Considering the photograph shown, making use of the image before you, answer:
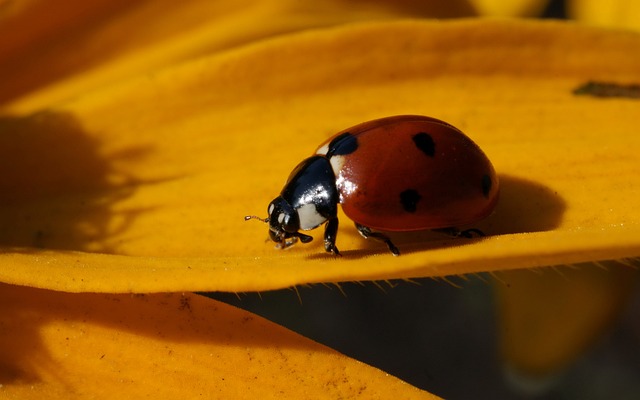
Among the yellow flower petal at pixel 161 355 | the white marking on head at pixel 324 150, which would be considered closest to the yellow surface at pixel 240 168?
the yellow flower petal at pixel 161 355

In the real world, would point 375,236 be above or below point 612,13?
below

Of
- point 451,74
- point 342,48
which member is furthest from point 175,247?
point 451,74

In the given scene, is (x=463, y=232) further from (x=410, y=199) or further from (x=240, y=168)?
(x=240, y=168)

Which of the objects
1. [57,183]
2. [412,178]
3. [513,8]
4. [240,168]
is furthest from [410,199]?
[513,8]

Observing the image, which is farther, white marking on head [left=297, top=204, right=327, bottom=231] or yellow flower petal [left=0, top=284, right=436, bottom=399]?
white marking on head [left=297, top=204, right=327, bottom=231]

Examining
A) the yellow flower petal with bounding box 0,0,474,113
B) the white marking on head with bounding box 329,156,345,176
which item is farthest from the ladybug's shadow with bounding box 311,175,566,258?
the yellow flower petal with bounding box 0,0,474,113

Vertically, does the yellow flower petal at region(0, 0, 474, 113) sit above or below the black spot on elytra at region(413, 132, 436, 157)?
above

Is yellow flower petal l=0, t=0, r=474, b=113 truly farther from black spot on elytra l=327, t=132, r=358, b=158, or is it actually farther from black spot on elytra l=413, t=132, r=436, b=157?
black spot on elytra l=413, t=132, r=436, b=157
